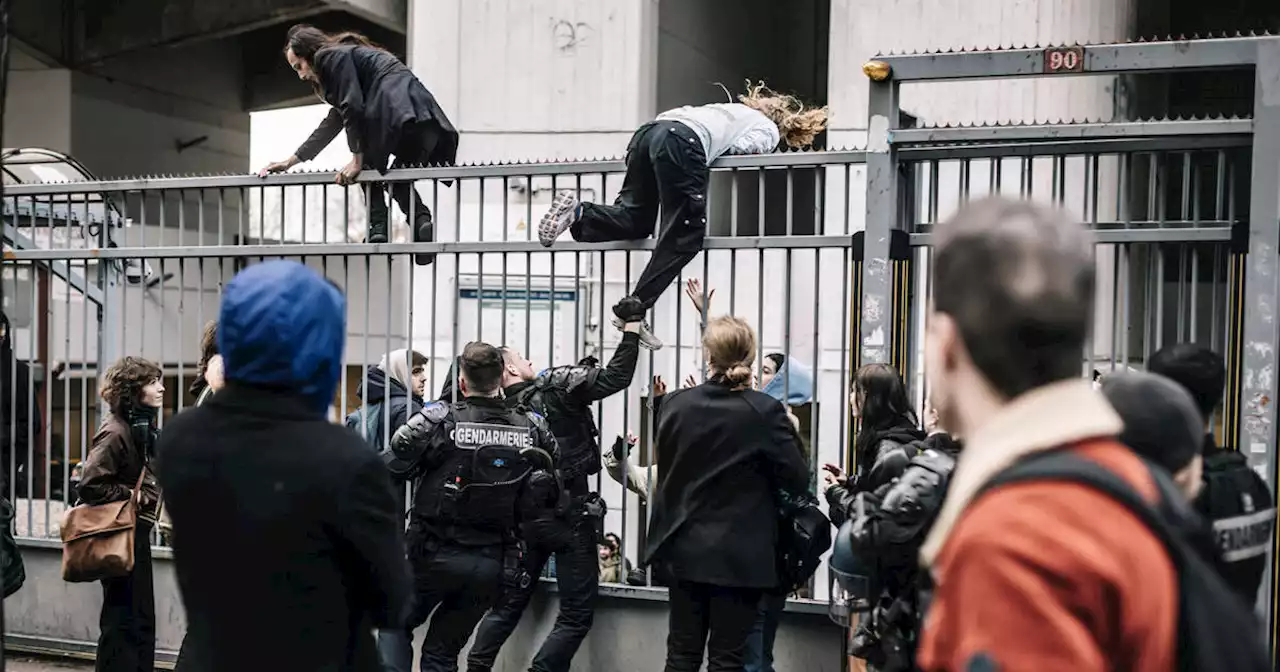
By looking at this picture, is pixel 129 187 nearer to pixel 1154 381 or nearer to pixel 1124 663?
pixel 1154 381

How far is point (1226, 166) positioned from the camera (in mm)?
4977

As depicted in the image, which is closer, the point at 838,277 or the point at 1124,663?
the point at 1124,663

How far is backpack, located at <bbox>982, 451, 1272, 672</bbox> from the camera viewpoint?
56.8 inches

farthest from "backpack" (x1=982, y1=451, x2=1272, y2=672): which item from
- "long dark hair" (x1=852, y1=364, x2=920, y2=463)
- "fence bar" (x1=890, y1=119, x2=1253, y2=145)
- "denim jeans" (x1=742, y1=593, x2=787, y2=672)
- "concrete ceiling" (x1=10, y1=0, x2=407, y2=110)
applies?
"concrete ceiling" (x1=10, y1=0, x2=407, y2=110)

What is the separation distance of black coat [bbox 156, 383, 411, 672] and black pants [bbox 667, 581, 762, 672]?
2487 mm

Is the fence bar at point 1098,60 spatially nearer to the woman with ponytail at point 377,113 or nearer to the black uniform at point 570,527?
the black uniform at point 570,527

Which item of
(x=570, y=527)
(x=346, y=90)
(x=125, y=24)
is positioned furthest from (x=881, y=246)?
(x=125, y=24)

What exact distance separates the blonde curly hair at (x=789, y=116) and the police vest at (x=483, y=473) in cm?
204

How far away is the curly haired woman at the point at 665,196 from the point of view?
560cm

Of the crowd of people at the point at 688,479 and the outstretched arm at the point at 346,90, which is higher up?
the outstretched arm at the point at 346,90

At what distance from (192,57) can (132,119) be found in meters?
1.59

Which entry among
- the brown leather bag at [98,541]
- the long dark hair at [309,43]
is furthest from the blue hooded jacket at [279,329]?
the long dark hair at [309,43]

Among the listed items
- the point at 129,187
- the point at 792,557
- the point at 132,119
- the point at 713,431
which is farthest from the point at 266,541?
the point at 132,119

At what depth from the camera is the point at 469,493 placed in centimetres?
512
